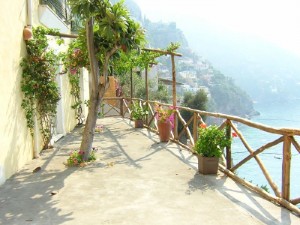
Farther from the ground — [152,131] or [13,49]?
[13,49]

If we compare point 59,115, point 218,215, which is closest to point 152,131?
point 59,115

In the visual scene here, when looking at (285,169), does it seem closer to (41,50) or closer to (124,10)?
(124,10)

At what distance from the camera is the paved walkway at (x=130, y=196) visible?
399cm

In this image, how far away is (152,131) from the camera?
11.6 meters

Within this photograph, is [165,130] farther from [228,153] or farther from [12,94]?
[12,94]

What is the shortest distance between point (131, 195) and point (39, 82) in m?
3.78

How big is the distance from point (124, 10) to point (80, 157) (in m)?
3.23

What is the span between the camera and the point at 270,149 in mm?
76750

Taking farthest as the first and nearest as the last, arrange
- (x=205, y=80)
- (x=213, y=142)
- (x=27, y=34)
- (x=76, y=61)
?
(x=205, y=80) < (x=76, y=61) < (x=27, y=34) < (x=213, y=142)

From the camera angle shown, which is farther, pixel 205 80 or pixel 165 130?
pixel 205 80

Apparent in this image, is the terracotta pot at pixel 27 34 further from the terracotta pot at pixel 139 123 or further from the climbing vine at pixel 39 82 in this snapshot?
the terracotta pot at pixel 139 123

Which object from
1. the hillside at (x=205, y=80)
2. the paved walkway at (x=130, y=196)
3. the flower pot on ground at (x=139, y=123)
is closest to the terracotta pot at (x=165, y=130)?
the paved walkway at (x=130, y=196)

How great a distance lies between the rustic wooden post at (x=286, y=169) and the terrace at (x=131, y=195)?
0.71ft


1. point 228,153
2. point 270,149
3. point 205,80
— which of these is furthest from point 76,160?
point 205,80
